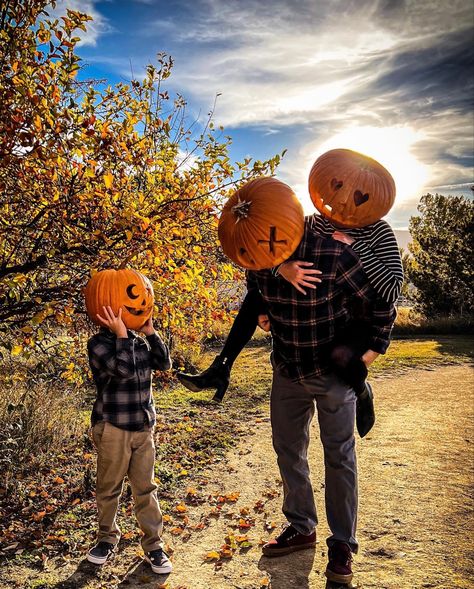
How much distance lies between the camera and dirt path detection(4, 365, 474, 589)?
3441 mm

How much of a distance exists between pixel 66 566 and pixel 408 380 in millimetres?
8515

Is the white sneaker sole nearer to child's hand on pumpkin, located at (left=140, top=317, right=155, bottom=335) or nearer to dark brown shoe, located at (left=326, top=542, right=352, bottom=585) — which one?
dark brown shoe, located at (left=326, top=542, right=352, bottom=585)

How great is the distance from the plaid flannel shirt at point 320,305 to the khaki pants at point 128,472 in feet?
3.90

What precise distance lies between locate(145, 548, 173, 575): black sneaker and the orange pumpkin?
2.15 meters

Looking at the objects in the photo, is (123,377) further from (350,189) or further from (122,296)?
(350,189)

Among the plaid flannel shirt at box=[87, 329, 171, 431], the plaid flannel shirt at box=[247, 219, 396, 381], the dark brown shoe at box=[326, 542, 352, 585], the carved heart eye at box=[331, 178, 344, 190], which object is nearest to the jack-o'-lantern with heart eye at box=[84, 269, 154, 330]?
the plaid flannel shirt at box=[87, 329, 171, 431]

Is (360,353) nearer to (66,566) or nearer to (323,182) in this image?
(323,182)

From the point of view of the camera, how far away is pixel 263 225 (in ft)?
9.59

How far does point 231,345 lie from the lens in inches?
140

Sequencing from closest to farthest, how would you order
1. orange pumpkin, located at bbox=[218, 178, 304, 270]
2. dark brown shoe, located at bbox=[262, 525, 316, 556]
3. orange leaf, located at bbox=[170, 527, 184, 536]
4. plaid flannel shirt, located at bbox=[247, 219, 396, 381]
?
orange pumpkin, located at bbox=[218, 178, 304, 270], plaid flannel shirt, located at bbox=[247, 219, 396, 381], dark brown shoe, located at bbox=[262, 525, 316, 556], orange leaf, located at bbox=[170, 527, 184, 536]

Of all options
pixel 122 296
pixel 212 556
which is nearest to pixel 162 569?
pixel 212 556

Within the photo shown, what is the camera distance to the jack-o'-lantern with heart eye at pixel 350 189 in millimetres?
2977

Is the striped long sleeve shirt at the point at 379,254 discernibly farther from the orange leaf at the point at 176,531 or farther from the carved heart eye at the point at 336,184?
the orange leaf at the point at 176,531

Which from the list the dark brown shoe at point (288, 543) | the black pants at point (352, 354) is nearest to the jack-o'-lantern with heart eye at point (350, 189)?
the black pants at point (352, 354)
